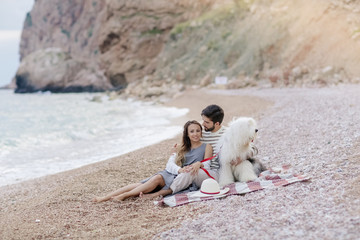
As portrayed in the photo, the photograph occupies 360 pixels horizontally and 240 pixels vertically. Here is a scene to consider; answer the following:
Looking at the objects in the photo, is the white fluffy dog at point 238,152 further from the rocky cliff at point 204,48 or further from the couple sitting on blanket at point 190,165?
the rocky cliff at point 204,48

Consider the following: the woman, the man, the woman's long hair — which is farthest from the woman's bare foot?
the woman's long hair

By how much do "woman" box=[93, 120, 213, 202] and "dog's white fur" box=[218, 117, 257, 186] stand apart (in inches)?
9.6

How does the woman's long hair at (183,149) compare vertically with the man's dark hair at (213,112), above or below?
below

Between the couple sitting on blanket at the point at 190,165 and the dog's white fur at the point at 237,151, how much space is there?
0.16m

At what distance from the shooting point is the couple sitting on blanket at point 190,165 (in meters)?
4.71

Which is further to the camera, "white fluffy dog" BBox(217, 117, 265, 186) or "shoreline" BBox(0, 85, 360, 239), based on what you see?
"white fluffy dog" BBox(217, 117, 265, 186)

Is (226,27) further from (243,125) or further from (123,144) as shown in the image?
(243,125)

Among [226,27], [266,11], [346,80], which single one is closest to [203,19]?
[226,27]

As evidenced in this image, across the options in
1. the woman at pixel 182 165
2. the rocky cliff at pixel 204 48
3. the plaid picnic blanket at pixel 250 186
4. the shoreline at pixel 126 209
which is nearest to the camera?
the shoreline at pixel 126 209

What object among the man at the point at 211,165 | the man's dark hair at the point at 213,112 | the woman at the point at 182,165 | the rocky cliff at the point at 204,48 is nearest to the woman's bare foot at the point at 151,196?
the woman at the point at 182,165

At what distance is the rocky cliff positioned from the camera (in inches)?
919

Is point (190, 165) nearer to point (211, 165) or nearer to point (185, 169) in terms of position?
point (185, 169)

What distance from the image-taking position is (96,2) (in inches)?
2960

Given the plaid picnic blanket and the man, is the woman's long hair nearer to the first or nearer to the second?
the man
